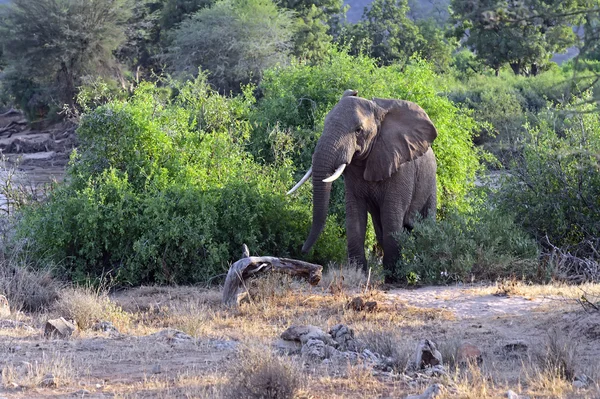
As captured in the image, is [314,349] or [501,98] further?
[501,98]

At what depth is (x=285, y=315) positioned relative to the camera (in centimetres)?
984

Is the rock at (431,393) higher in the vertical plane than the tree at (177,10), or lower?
higher

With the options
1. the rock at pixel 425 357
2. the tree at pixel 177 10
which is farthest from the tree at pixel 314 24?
the rock at pixel 425 357

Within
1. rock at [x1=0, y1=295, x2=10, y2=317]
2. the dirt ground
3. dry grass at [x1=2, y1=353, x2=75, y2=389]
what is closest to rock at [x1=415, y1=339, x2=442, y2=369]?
the dirt ground

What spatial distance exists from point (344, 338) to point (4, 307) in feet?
14.6

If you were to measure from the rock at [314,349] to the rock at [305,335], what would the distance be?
9 cm

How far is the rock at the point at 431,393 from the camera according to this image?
5996 millimetres

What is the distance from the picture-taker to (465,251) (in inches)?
464

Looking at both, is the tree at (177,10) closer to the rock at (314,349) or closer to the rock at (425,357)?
the rock at (314,349)

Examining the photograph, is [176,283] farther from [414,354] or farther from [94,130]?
[414,354]

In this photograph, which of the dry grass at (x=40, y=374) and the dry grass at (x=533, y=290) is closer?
the dry grass at (x=40, y=374)

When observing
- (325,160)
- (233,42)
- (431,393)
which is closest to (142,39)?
(233,42)

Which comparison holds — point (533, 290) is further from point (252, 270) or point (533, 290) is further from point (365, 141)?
point (252, 270)

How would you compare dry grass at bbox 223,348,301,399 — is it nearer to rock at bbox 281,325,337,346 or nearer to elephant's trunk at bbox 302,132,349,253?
rock at bbox 281,325,337,346
